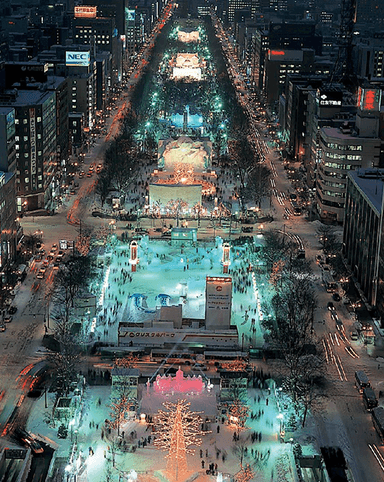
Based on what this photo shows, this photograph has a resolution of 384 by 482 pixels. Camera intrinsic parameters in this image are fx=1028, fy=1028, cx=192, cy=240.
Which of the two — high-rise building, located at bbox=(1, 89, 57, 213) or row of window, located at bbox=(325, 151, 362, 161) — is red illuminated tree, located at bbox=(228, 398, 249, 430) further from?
high-rise building, located at bbox=(1, 89, 57, 213)

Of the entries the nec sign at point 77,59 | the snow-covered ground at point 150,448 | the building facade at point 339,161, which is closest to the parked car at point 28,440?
the snow-covered ground at point 150,448

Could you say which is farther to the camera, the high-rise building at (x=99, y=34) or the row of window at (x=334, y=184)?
the high-rise building at (x=99, y=34)

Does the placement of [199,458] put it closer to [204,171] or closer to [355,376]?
[355,376]

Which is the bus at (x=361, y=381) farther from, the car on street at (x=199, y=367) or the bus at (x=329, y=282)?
the bus at (x=329, y=282)

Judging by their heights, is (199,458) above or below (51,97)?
below

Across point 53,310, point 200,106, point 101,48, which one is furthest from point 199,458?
point 101,48
